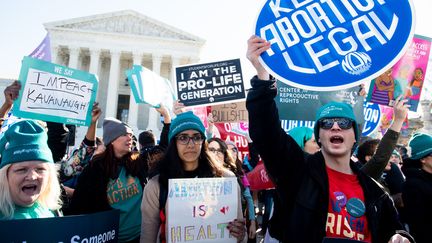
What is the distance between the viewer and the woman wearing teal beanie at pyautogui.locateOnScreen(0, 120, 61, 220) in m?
1.77

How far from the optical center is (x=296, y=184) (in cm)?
188

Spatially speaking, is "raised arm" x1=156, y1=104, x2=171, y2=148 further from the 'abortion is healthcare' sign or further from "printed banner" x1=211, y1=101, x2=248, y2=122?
"printed banner" x1=211, y1=101, x2=248, y2=122

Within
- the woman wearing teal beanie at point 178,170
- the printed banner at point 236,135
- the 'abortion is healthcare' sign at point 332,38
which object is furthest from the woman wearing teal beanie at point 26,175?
the printed banner at point 236,135

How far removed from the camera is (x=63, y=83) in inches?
170

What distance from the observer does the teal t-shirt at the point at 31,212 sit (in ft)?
5.76

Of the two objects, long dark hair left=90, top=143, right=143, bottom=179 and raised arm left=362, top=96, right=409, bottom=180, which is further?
long dark hair left=90, top=143, right=143, bottom=179

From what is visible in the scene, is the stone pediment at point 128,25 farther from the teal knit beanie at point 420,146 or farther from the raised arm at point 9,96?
the teal knit beanie at point 420,146

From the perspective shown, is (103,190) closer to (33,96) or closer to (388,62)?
(33,96)

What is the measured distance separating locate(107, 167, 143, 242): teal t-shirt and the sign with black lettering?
2.65m

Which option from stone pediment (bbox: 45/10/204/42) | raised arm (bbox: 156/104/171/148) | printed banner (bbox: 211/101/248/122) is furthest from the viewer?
stone pediment (bbox: 45/10/204/42)

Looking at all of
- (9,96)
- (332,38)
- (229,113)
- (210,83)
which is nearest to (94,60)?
(229,113)

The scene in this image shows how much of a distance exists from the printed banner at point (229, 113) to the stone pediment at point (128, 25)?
3774 cm

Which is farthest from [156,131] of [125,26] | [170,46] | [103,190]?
[103,190]

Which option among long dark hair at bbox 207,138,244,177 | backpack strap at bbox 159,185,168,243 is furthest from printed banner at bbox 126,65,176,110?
backpack strap at bbox 159,185,168,243
